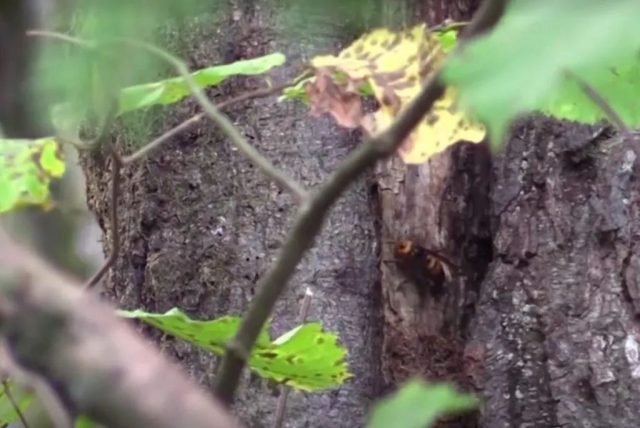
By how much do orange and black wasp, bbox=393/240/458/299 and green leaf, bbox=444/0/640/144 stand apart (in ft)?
2.55

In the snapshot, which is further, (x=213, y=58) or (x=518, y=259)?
(x=213, y=58)

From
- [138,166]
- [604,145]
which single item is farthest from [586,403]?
[138,166]

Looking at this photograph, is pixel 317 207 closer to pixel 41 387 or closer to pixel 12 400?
pixel 41 387

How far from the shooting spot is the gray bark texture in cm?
113

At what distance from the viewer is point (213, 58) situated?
4.13ft

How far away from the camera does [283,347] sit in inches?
32.0

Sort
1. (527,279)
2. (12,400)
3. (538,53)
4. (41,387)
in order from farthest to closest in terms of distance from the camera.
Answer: (527,279) → (12,400) → (41,387) → (538,53)

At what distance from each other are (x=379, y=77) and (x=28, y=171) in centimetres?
25

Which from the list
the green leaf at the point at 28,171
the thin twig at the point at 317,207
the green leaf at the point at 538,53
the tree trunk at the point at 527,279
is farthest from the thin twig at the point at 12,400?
the green leaf at the point at 538,53

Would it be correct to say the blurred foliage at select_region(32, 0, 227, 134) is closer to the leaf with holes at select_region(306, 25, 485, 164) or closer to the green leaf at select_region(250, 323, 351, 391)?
the leaf with holes at select_region(306, 25, 485, 164)

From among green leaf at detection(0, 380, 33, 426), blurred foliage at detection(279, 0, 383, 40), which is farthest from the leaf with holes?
green leaf at detection(0, 380, 33, 426)

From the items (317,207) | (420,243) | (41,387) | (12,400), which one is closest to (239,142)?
(317,207)

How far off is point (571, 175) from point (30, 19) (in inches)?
22.9

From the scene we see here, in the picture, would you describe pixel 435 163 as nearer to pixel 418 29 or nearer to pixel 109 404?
pixel 418 29
